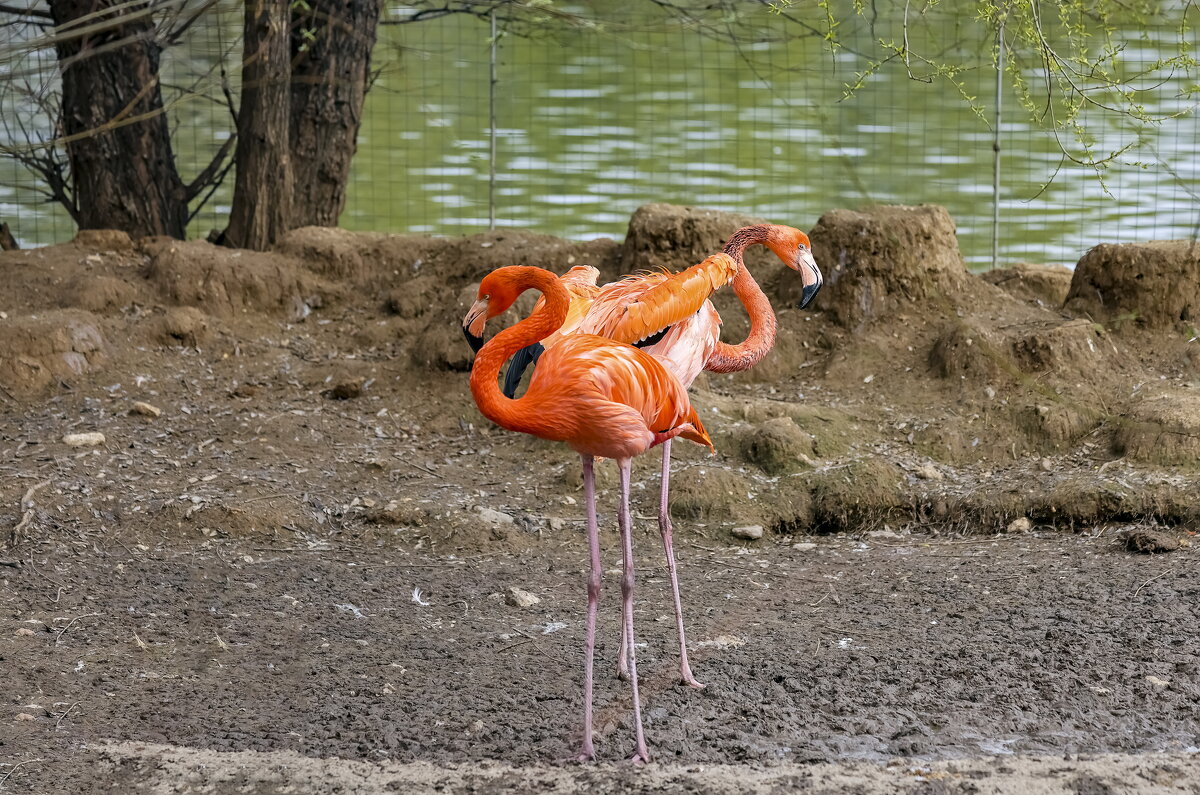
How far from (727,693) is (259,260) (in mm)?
4900

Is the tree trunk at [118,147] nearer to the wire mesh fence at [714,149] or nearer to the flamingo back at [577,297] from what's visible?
the wire mesh fence at [714,149]

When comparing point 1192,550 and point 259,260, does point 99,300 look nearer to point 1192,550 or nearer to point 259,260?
point 259,260

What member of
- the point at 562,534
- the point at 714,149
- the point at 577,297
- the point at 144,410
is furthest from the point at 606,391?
the point at 714,149

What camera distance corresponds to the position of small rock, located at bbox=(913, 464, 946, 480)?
570cm

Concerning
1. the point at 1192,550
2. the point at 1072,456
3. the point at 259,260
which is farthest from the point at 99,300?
the point at 1192,550

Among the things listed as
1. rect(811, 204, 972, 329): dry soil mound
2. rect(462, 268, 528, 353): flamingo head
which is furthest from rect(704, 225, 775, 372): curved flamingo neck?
rect(811, 204, 972, 329): dry soil mound

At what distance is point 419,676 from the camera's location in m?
3.88

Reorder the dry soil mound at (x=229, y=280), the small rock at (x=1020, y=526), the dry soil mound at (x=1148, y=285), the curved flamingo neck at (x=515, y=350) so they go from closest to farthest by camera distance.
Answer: the curved flamingo neck at (x=515, y=350), the small rock at (x=1020, y=526), the dry soil mound at (x=1148, y=285), the dry soil mound at (x=229, y=280)

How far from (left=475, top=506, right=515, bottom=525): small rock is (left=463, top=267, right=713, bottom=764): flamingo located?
1910 millimetres

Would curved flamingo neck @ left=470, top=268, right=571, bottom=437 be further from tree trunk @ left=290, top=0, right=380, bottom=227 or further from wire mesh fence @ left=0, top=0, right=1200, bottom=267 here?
wire mesh fence @ left=0, top=0, right=1200, bottom=267

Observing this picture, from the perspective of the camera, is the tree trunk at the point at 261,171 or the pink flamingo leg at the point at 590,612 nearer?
the pink flamingo leg at the point at 590,612

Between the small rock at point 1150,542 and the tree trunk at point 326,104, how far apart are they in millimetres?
5325

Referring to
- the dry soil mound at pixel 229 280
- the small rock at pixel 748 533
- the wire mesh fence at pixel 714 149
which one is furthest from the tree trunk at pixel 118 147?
the small rock at pixel 748 533

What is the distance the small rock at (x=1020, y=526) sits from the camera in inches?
207
